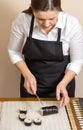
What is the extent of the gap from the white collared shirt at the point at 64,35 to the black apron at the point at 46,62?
25 mm

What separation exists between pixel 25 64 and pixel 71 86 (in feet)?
1.06

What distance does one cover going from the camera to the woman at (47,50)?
1.36m

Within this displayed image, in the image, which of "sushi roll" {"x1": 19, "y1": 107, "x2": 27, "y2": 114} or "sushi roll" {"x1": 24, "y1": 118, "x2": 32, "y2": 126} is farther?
"sushi roll" {"x1": 19, "y1": 107, "x2": 27, "y2": 114}

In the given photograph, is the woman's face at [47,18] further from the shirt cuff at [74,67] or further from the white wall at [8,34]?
the white wall at [8,34]

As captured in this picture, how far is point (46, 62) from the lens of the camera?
58.8 inches

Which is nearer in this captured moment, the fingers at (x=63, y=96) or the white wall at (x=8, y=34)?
the fingers at (x=63, y=96)

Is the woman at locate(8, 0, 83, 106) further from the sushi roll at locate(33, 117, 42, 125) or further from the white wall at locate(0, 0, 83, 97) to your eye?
the white wall at locate(0, 0, 83, 97)

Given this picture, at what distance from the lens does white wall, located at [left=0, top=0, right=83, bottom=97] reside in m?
1.84

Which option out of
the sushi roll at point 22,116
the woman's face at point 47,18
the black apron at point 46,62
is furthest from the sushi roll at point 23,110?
the woman's face at point 47,18

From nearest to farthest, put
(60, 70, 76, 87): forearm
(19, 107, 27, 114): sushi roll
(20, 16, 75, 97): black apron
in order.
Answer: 1. (19, 107, 27, 114): sushi roll
2. (60, 70, 76, 87): forearm
3. (20, 16, 75, 97): black apron

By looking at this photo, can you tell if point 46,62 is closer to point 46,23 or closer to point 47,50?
point 47,50

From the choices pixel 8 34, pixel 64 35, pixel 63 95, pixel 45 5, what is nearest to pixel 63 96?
pixel 63 95

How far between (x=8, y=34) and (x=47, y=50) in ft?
1.91

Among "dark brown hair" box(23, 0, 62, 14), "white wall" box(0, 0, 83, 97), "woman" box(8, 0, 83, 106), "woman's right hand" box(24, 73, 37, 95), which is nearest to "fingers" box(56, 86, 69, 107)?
"woman" box(8, 0, 83, 106)
